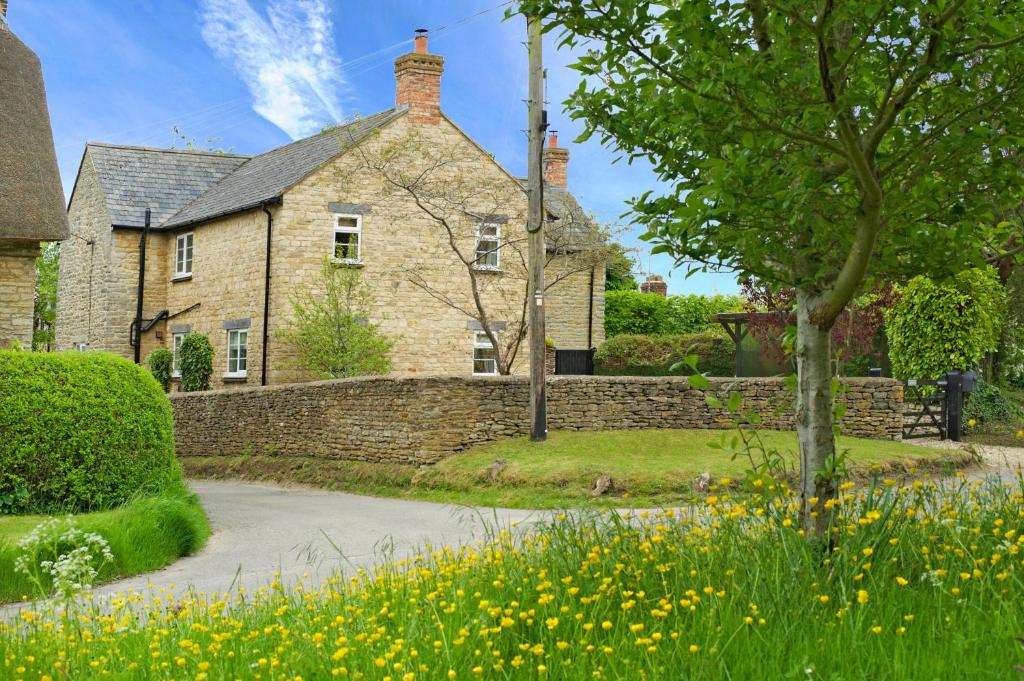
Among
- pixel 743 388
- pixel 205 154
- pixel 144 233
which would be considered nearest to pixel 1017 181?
pixel 743 388

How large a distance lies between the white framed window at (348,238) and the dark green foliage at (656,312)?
12437 millimetres

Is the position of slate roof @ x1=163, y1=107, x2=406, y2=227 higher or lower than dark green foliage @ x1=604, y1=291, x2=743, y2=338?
higher

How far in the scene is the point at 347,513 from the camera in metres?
14.6

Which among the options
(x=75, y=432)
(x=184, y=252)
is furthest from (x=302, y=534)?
(x=184, y=252)

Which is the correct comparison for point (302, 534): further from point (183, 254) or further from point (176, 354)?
point (183, 254)

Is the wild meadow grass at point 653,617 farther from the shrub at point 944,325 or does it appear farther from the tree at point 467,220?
the tree at point 467,220

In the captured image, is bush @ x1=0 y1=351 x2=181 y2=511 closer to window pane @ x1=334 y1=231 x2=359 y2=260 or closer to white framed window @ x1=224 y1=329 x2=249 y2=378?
window pane @ x1=334 y1=231 x2=359 y2=260

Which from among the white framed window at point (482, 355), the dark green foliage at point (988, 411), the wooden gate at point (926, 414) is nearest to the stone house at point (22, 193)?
the white framed window at point (482, 355)

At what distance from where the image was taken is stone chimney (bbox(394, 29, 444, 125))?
27531 millimetres

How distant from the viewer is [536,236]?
1805 centimetres

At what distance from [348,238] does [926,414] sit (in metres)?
15.1

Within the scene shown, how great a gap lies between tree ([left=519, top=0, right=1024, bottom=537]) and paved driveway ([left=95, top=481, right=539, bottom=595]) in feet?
9.64

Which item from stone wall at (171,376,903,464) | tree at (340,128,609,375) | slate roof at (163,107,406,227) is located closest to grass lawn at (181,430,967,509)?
stone wall at (171,376,903,464)

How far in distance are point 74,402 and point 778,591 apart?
10233 mm
